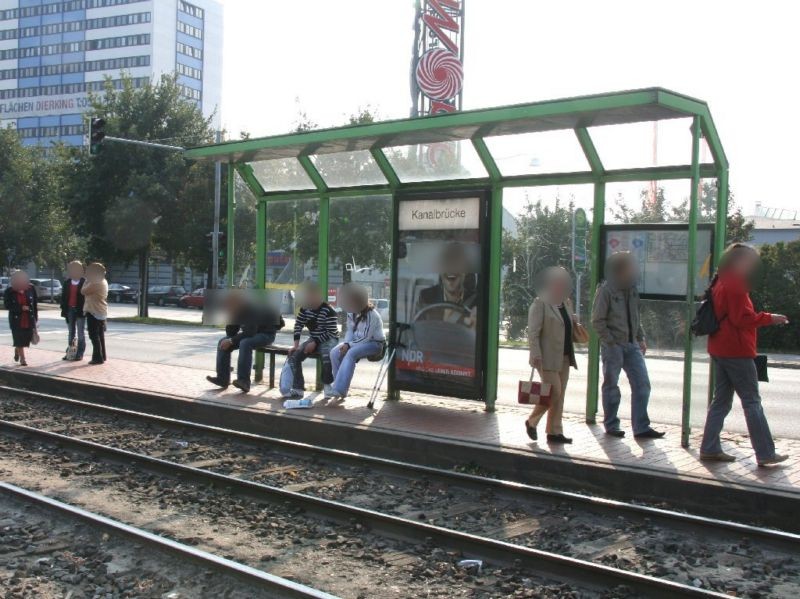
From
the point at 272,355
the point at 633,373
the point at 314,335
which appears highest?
the point at 314,335

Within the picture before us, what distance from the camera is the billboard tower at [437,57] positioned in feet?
88.9

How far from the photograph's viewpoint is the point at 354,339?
997 centimetres

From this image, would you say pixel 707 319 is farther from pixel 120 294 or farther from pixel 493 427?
pixel 120 294

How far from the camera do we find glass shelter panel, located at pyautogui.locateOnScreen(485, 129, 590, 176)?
342 inches

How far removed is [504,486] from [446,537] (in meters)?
1.32

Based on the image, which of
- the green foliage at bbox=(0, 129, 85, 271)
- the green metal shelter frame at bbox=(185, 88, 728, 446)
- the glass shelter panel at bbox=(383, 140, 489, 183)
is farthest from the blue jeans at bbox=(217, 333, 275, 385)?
the green foliage at bbox=(0, 129, 85, 271)

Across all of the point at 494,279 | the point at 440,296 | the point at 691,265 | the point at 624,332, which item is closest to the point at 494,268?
the point at 494,279

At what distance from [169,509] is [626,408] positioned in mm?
5384

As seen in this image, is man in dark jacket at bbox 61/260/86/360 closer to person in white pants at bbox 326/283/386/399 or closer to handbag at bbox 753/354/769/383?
person in white pants at bbox 326/283/386/399

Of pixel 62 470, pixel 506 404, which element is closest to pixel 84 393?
pixel 62 470

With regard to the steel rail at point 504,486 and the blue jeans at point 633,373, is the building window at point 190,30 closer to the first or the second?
the steel rail at point 504,486

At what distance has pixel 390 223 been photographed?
33.9 feet

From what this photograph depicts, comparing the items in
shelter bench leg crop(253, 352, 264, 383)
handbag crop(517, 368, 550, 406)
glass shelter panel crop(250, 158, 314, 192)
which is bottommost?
shelter bench leg crop(253, 352, 264, 383)

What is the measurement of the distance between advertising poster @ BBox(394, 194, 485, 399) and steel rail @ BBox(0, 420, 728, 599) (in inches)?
128
